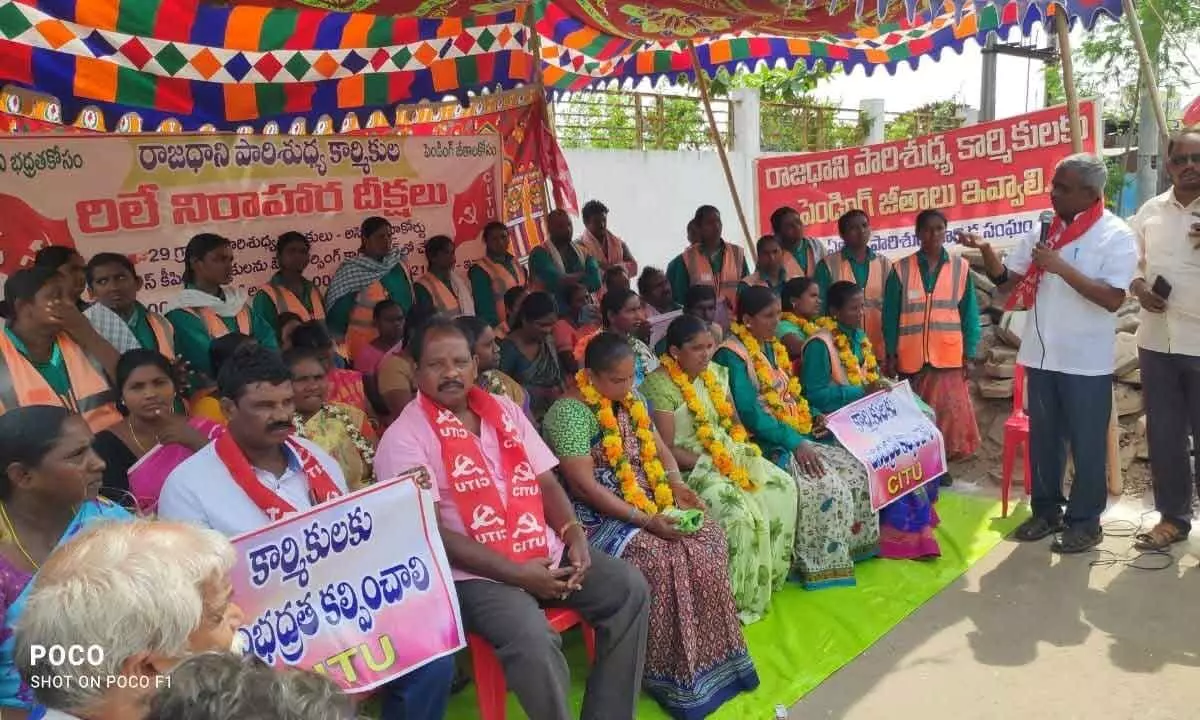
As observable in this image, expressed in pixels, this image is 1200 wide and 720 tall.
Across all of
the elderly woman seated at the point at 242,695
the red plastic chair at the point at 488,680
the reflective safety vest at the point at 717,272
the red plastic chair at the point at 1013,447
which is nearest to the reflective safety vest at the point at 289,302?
the reflective safety vest at the point at 717,272

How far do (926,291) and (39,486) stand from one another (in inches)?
204

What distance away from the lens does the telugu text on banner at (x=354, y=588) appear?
268 centimetres

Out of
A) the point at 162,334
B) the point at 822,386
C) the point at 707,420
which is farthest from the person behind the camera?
the point at 822,386

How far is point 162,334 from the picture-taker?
4.45 meters

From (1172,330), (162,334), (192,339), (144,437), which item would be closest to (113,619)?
(144,437)

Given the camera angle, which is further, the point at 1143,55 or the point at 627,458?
the point at 1143,55

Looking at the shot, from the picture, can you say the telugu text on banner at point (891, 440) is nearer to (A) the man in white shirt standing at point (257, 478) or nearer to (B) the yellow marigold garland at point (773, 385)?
(B) the yellow marigold garland at point (773, 385)


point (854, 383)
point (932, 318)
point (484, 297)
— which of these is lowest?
point (854, 383)

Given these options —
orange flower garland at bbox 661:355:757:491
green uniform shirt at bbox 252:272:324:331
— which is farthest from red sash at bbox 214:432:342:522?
green uniform shirt at bbox 252:272:324:331

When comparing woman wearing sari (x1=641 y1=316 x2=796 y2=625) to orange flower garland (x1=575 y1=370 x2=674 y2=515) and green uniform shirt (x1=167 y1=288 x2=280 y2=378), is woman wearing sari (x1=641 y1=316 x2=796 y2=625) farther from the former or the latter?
green uniform shirt (x1=167 y1=288 x2=280 y2=378)

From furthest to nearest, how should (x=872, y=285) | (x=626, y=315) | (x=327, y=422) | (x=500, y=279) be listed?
1. (x=500, y=279)
2. (x=872, y=285)
3. (x=626, y=315)
4. (x=327, y=422)

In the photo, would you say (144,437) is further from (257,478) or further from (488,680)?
(488,680)

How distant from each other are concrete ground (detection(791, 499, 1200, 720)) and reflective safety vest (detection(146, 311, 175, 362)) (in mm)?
3330

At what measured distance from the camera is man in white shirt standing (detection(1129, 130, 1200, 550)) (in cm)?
459
